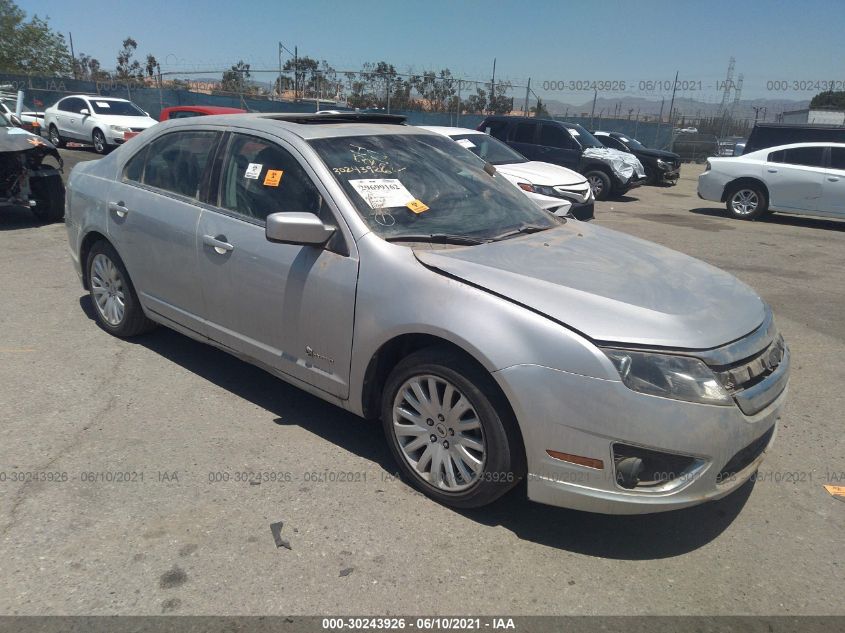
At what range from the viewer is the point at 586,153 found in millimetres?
15289

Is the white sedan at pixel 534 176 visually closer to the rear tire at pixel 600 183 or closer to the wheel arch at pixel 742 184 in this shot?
the wheel arch at pixel 742 184

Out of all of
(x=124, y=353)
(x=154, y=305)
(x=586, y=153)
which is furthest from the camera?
(x=586, y=153)

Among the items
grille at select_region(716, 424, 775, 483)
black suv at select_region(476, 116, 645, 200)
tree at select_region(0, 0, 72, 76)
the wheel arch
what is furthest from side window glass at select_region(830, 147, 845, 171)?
tree at select_region(0, 0, 72, 76)

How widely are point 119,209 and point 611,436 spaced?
12.1 feet

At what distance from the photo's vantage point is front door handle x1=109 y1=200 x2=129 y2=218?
460 centimetres

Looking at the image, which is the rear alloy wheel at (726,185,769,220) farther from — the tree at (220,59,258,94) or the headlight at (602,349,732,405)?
the tree at (220,59,258,94)

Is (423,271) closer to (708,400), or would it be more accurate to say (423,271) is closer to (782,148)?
(708,400)

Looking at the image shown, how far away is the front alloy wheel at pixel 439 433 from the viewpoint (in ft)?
9.89

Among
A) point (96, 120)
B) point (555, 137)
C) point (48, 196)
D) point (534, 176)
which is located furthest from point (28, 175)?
point (555, 137)

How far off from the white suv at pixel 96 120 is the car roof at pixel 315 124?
15.3 m

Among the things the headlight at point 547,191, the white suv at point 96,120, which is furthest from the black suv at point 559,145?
the white suv at point 96,120

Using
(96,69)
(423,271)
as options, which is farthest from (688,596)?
(96,69)

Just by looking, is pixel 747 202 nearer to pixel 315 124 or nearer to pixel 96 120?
pixel 315 124

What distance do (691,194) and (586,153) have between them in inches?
208
